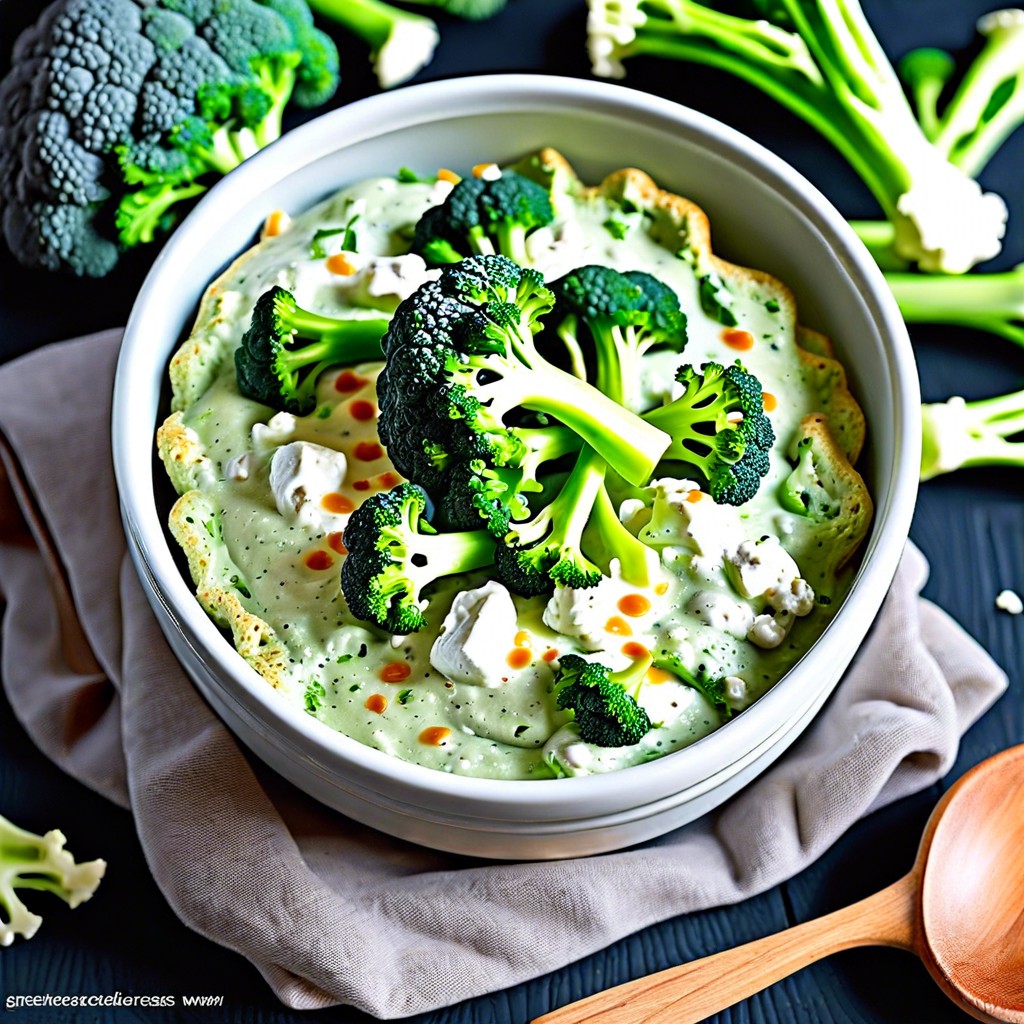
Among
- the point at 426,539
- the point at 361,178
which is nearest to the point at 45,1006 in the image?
the point at 426,539

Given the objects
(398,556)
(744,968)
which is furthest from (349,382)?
(744,968)

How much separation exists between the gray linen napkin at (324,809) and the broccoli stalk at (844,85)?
0.84 m

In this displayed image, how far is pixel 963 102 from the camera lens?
339cm

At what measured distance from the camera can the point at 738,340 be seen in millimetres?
2799

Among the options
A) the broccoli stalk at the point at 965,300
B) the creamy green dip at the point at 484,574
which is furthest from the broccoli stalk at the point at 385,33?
the broccoli stalk at the point at 965,300

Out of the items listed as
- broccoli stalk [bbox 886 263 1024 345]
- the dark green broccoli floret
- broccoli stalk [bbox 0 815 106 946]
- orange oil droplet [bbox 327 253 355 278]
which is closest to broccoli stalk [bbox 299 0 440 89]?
orange oil droplet [bbox 327 253 355 278]

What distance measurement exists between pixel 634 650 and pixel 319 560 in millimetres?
583

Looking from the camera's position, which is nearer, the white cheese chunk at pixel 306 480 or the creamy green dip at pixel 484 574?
the creamy green dip at pixel 484 574

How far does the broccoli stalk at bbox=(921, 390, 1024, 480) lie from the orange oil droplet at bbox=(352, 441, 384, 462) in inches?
48.8

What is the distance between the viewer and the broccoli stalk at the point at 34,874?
8.82 ft

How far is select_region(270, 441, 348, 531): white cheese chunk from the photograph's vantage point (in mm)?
2531

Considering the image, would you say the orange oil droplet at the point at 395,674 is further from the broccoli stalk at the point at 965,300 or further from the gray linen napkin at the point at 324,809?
the broccoli stalk at the point at 965,300

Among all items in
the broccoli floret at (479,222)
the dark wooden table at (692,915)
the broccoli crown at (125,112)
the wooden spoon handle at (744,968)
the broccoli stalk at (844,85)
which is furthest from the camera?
the broccoli stalk at (844,85)

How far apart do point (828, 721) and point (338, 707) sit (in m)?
1.02
